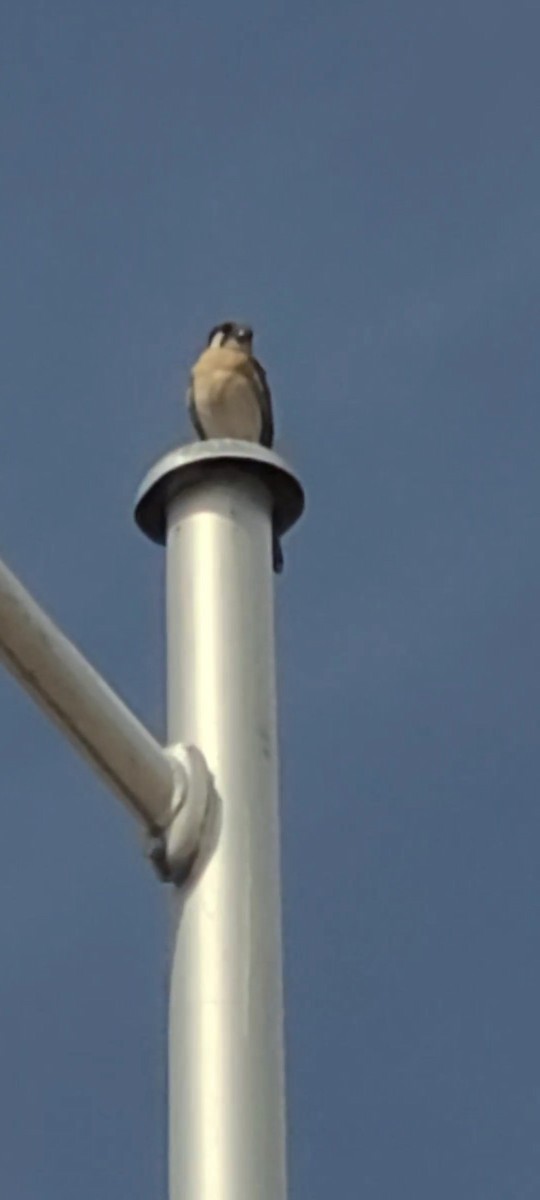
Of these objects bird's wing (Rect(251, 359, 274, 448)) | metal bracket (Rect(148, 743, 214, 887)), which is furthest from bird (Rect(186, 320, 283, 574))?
metal bracket (Rect(148, 743, 214, 887))

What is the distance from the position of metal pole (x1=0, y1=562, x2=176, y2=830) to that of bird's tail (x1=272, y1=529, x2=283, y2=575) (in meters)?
0.43

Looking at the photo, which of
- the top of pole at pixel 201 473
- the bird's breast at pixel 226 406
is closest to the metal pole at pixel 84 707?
the top of pole at pixel 201 473

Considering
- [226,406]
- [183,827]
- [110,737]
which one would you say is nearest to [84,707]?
[110,737]

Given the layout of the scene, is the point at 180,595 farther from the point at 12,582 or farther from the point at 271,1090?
the point at 271,1090

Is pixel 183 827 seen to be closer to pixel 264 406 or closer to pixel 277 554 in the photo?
pixel 277 554

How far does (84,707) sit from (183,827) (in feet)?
0.65

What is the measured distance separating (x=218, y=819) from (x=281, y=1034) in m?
0.28

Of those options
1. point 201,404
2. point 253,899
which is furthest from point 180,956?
point 201,404

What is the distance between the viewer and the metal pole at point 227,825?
391 centimetres

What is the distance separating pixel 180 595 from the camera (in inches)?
171

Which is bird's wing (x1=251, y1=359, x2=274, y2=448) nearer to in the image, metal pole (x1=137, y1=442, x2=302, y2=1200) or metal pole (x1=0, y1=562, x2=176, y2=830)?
metal pole (x1=137, y1=442, x2=302, y2=1200)

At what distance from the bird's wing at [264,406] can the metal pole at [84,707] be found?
0.77 m

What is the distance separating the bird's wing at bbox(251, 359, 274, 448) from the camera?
484 centimetres

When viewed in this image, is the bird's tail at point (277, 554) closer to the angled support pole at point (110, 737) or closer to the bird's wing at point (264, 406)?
the bird's wing at point (264, 406)
